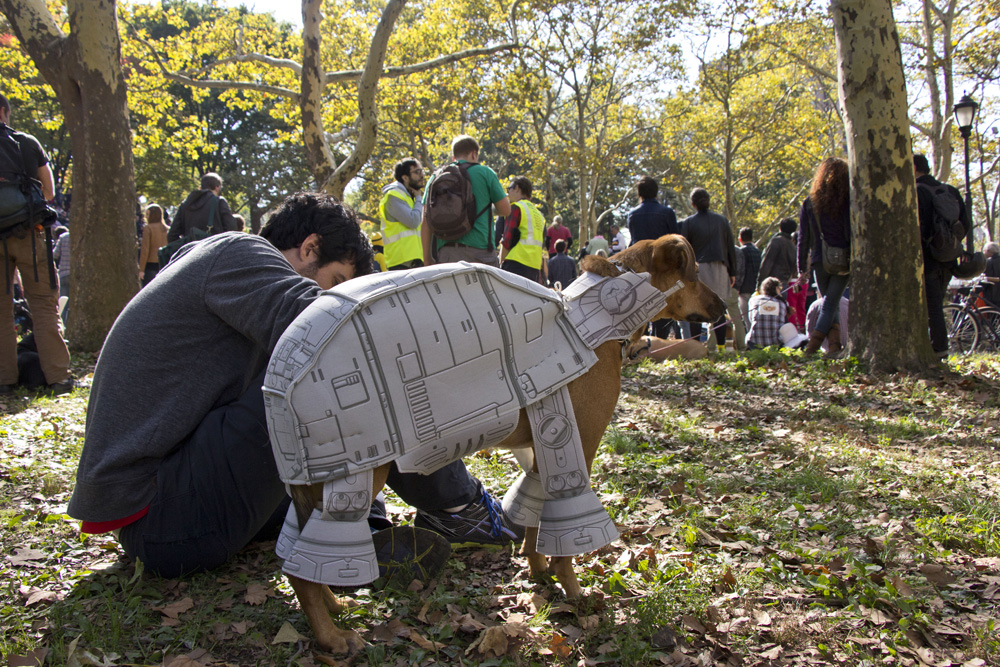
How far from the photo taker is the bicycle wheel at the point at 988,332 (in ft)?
30.9

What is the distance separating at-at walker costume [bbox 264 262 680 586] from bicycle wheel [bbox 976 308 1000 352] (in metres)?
9.57

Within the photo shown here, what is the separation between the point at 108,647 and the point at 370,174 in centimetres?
3049

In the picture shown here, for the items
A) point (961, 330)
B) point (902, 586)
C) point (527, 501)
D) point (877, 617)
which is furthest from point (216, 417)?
point (961, 330)

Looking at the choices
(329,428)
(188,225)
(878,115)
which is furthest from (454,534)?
(188,225)

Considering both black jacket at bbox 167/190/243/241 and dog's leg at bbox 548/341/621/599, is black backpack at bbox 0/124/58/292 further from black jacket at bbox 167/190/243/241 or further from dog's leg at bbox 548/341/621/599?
dog's leg at bbox 548/341/621/599

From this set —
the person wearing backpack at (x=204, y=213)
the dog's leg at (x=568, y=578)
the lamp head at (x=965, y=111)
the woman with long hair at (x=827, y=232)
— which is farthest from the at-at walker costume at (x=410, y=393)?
the lamp head at (x=965, y=111)

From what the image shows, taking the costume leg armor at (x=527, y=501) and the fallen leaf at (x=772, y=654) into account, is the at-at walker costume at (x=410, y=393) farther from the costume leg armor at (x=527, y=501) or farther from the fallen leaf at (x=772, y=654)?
the fallen leaf at (x=772, y=654)

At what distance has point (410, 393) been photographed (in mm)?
2031

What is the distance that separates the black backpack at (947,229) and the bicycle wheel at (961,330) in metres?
3.48

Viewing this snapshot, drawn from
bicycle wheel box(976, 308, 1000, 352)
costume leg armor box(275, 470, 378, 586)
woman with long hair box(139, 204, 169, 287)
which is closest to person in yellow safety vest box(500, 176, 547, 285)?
costume leg armor box(275, 470, 378, 586)

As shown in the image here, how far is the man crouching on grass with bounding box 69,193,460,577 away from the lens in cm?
232

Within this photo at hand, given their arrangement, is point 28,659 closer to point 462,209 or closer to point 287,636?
point 287,636

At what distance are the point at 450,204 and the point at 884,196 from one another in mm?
4148

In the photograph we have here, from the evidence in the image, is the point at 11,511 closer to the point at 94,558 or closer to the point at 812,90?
the point at 94,558
